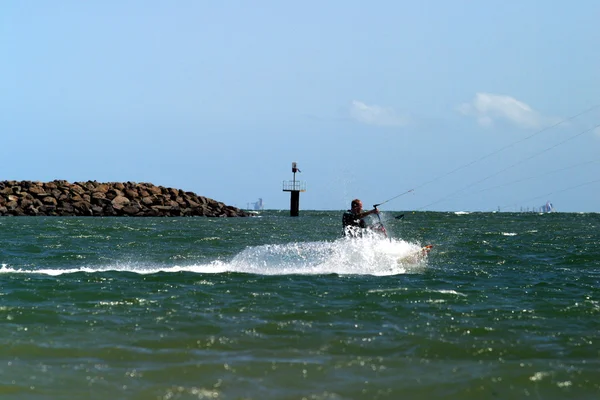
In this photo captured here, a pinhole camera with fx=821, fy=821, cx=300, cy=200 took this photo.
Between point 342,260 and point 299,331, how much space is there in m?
9.69

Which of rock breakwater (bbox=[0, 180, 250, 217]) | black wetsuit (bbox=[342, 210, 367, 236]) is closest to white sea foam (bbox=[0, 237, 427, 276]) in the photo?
black wetsuit (bbox=[342, 210, 367, 236])

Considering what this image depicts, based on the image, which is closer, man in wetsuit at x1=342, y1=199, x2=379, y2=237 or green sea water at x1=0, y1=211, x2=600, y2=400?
green sea water at x1=0, y1=211, x2=600, y2=400

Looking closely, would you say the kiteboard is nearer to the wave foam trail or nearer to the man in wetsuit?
the wave foam trail

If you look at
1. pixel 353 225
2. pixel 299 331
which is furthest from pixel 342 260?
pixel 299 331

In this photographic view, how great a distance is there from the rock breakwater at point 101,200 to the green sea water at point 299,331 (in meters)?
49.2

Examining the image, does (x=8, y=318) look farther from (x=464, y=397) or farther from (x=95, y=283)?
(x=464, y=397)

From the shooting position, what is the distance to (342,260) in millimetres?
20469

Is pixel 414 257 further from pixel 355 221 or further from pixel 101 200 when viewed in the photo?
pixel 101 200

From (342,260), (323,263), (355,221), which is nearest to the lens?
(323,263)

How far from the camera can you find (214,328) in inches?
432

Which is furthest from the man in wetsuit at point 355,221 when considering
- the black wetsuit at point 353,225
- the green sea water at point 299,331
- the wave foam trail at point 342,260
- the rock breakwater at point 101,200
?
the rock breakwater at point 101,200

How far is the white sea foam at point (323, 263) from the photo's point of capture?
19.0 metres

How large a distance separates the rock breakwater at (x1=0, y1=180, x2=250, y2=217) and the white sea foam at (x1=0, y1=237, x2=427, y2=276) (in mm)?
47557

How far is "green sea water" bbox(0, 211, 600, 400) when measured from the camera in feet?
27.2
